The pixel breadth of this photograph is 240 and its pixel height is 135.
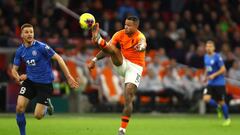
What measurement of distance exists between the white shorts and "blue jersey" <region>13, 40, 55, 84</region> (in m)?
1.63

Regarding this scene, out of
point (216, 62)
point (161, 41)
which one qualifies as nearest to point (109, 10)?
point (161, 41)

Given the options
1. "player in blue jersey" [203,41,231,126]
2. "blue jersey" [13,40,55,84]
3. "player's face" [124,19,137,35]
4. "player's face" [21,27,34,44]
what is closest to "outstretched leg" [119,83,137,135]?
"player's face" [124,19,137,35]

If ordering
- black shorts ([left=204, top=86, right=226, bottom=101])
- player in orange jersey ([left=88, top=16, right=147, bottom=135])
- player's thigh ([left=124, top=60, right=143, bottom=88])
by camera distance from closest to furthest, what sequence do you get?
player in orange jersey ([left=88, top=16, right=147, bottom=135])
player's thigh ([left=124, top=60, right=143, bottom=88])
black shorts ([left=204, top=86, right=226, bottom=101])

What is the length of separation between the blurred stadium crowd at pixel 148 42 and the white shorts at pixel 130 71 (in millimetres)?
9958

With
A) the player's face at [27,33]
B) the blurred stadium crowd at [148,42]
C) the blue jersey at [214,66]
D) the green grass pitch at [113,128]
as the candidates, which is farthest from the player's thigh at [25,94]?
the blurred stadium crowd at [148,42]

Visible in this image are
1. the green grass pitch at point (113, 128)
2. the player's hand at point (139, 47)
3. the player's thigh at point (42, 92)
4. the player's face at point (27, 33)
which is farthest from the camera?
the green grass pitch at point (113, 128)

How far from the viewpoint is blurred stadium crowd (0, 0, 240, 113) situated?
24875mm

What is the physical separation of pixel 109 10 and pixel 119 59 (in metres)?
14.1

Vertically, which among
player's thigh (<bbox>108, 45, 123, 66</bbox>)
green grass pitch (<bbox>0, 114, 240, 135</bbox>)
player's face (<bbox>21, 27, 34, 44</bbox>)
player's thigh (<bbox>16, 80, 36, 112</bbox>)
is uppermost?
player's face (<bbox>21, 27, 34, 44</bbox>)

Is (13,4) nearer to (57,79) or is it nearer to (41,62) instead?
(57,79)

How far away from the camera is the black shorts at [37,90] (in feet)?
45.0

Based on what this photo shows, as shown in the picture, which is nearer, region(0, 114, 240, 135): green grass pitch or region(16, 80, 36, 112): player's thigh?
region(16, 80, 36, 112): player's thigh

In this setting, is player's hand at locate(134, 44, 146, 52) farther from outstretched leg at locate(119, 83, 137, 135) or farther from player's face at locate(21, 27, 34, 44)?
player's face at locate(21, 27, 34, 44)

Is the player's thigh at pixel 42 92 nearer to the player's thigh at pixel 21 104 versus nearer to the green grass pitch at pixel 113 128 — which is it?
the player's thigh at pixel 21 104
